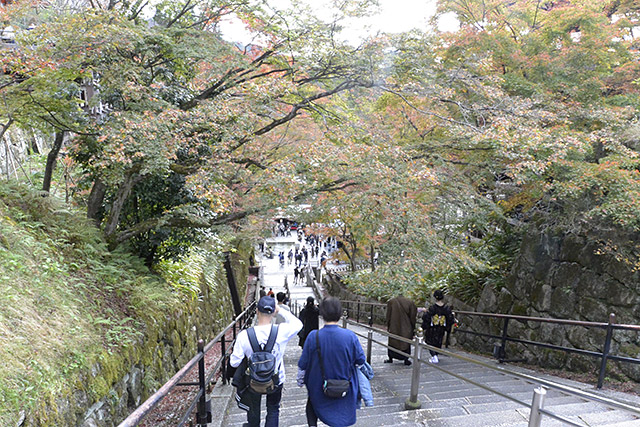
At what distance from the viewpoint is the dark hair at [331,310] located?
3.14m

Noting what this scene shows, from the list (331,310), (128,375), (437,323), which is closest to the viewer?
(331,310)

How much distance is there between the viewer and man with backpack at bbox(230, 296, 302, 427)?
123 inches

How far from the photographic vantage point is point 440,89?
800 cm

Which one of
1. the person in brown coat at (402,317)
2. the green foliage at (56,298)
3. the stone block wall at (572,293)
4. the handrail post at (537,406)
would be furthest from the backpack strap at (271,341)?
the stone block wall at (572,293)

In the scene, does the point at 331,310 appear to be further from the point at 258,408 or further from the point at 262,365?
the point at 258,408

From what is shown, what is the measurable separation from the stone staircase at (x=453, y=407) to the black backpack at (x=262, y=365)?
4.17 feet

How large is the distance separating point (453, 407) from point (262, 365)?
2507 millimetres

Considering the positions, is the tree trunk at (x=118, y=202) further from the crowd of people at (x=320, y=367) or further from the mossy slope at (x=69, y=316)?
the crowd of people at (x=320, y=367)

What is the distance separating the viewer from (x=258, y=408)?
3.37 meters

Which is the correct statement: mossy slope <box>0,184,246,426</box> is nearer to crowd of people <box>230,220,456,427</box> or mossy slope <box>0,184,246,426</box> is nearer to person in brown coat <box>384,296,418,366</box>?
crowd of people <box>230,220,456,427</box>

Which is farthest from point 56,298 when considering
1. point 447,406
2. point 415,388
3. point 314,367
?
point 447,406

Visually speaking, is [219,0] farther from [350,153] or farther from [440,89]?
[440,89]

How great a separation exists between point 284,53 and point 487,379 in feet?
23.0

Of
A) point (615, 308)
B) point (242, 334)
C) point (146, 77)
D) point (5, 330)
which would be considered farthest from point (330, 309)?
point (615, 308)
